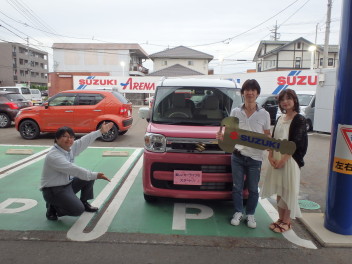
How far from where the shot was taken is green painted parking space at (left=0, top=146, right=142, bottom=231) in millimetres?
3723

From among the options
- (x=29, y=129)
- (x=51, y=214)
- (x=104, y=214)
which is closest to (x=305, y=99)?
(x=29, y=129)

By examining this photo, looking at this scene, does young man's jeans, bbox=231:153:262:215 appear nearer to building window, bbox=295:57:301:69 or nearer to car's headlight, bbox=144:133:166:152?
car's headlight, bbox=144:133:166:152

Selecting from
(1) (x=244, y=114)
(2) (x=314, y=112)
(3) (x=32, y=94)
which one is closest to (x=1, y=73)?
(3) (x=32, y=94)

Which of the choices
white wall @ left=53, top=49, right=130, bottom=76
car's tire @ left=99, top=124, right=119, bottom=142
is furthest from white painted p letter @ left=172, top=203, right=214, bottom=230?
white wall @ left=53, top=49, right=130, bottom=76

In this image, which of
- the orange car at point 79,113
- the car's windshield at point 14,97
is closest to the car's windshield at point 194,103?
the orange car at point 79,113

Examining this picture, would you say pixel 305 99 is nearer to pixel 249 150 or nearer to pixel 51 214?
pixel 249 150

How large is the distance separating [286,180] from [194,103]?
1.90m

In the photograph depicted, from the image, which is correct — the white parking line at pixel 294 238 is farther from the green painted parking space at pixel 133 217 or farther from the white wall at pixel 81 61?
the white wall at pixel 81 61

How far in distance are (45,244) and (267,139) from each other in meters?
2.67

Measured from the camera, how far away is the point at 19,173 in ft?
19.7

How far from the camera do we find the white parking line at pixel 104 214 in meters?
3.48

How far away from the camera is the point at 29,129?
9.91m

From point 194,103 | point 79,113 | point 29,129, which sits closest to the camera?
point 194,103

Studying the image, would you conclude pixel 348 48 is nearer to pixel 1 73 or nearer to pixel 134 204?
pixel 134 204
